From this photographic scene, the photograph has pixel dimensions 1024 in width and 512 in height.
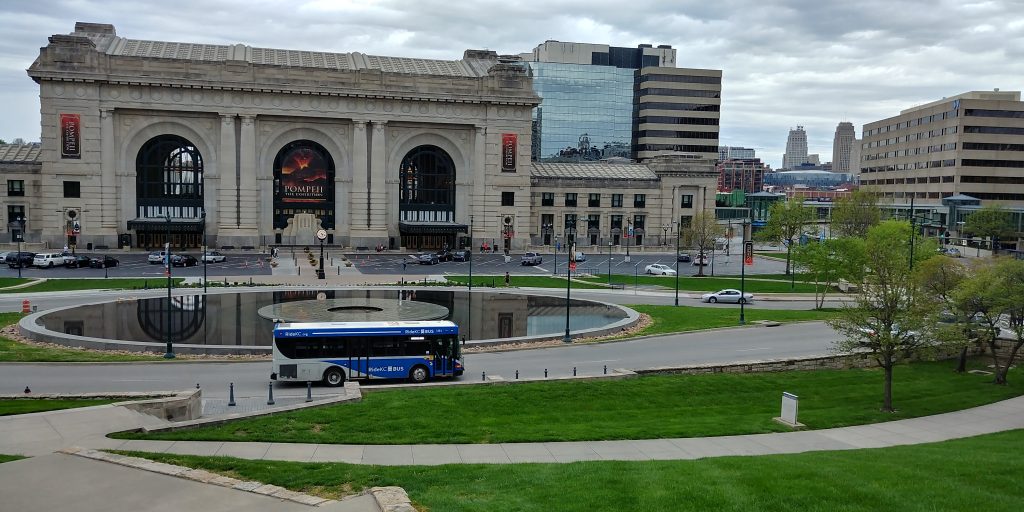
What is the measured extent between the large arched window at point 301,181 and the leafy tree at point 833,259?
61710mm

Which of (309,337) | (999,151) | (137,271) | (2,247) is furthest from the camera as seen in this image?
(999,151)

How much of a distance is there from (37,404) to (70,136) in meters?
79.6

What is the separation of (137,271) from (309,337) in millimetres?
48193

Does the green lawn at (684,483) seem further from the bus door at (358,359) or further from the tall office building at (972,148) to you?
the tall office building at (972,148)

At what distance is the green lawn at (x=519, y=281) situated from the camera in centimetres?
6525

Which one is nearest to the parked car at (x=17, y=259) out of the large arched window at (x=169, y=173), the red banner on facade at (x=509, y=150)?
the large arched window at (x=169, y=173)

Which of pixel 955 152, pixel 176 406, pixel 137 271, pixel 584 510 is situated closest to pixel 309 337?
pixel 176 406

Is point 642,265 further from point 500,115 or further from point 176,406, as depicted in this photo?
point 176,406

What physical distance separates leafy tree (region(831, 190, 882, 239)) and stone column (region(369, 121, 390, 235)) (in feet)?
182

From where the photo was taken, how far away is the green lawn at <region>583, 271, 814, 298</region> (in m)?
67.8

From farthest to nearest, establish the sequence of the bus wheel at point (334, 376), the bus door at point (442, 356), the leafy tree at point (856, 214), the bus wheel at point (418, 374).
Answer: the leafy tree at point (856, 214) < the bus door at point (442, 356) < the bus wheel at point (418, 374) < the bus wheel at point (334, 376)

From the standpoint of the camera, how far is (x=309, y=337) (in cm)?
2939

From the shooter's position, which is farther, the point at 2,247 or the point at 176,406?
the point at 2,247

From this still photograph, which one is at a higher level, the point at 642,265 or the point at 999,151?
the point at 999,151
